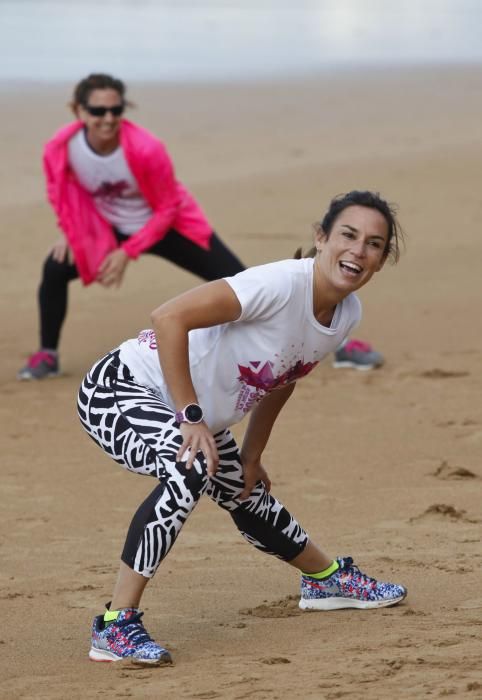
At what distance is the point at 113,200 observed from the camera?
28.1ft

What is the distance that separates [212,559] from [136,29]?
77.9 feet

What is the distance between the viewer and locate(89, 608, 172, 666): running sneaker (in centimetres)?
421

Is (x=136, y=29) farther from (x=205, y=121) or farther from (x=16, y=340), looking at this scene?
(x=16, y=340)

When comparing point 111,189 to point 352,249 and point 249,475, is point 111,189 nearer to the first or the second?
point 249,475

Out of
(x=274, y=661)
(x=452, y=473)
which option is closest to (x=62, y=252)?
(x=452, y=473)

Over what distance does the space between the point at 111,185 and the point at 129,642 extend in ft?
15.3

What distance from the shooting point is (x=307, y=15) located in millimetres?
31281

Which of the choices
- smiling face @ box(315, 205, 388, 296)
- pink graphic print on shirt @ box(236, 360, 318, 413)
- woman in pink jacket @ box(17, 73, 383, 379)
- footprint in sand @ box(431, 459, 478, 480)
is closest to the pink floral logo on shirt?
pink graphic print on shirt @ box(236, 360, 318, 413)

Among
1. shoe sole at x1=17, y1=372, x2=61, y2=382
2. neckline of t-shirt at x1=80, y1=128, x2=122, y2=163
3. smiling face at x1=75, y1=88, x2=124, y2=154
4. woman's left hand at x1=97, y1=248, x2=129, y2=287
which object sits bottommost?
shoe sole at x1=17, y1=372, x2=61, y2=382

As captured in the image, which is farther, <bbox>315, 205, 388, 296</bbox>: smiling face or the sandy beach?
<bbox>315, 205, 388, 296</bbox>: smiling face

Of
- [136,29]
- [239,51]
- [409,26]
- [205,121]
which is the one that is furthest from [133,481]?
[409,26]

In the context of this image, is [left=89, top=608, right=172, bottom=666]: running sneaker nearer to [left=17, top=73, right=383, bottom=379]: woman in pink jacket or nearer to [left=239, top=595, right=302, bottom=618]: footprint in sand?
[left=239, top=595, right=302, bottom=618]: footprint in sand

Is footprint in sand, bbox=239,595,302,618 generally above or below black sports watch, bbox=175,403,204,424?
below

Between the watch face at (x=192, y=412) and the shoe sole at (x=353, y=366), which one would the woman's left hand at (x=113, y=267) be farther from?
the watch face at (x=192, y=412)
